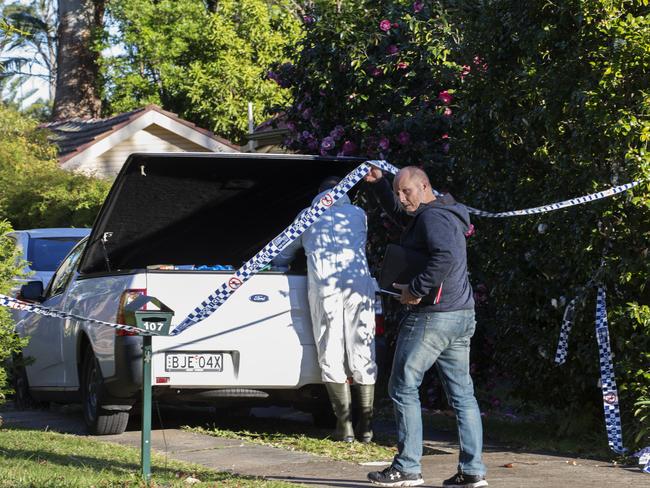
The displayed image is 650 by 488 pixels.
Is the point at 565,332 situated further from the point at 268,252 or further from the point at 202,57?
the point at 202,57

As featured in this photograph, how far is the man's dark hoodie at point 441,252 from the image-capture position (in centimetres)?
650

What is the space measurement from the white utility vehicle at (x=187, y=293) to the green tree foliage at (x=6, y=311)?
1.70 ft

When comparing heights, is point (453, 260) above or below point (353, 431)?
above

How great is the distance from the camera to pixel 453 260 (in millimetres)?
6543

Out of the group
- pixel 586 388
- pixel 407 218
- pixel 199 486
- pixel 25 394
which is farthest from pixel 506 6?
pixel 25 394

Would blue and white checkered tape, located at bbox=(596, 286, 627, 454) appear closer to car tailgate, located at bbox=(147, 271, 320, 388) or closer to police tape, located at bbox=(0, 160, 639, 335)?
police tape, located at bbox=(0, 160, 639, 335)

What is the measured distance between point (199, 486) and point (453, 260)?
1.83m

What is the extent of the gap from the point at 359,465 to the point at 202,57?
31317 millimetres

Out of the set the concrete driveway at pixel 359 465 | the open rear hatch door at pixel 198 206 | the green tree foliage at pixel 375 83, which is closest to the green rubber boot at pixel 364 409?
the concrete driveway at pixel 359 465

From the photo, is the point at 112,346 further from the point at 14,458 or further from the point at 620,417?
the point at 620,417

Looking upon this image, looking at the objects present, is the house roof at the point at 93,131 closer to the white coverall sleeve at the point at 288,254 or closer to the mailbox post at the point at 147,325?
the white coverall sleeve at the point at 288,254

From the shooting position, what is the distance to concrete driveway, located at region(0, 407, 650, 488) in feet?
22.7

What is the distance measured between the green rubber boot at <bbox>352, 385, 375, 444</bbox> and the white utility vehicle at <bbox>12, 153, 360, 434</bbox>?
13.4 inches

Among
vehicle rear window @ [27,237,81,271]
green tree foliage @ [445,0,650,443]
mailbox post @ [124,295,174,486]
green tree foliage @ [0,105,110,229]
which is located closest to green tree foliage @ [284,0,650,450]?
green tree foliage @ [445,0,650,443]
